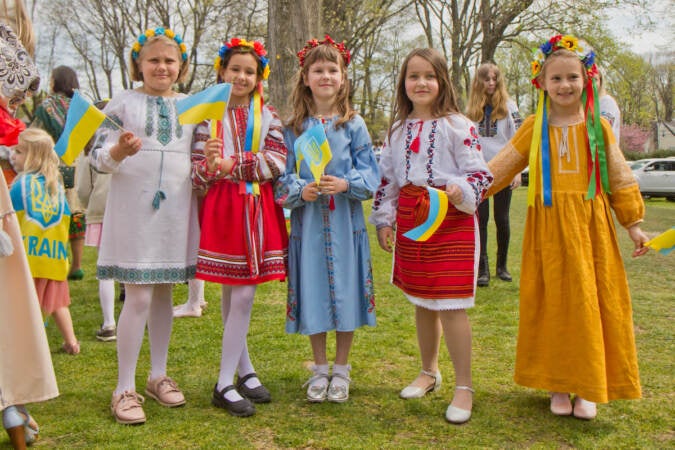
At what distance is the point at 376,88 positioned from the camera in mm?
35094

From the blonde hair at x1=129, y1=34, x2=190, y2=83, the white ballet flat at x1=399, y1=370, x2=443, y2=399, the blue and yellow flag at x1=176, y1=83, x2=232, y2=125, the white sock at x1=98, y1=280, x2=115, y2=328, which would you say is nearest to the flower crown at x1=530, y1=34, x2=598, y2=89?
the blue and yellow flag at x1=176, y1=83, x2=232, y2=125

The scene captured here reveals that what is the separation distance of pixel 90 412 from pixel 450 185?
6.91 feet

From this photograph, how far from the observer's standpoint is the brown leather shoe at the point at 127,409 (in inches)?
115

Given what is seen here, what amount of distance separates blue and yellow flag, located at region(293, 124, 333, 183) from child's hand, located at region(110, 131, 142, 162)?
793mm

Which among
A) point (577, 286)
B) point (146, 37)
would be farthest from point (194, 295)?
point (577, 286)

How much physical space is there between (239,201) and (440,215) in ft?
3.25

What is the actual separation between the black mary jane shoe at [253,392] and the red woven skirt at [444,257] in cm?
94

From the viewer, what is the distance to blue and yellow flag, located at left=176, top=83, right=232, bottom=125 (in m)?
2.84

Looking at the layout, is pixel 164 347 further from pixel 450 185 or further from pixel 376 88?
pixel 376 88

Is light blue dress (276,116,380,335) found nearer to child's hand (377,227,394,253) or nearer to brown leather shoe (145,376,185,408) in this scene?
child's hand (377,227,394,253)

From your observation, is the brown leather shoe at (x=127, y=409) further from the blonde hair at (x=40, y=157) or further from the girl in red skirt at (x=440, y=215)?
the blonde hair at (x=40, y=157)

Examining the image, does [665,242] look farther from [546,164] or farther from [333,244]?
[333,244]

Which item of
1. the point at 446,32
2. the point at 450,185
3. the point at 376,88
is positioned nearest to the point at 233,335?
the point at 450,185

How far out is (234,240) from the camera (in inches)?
120
